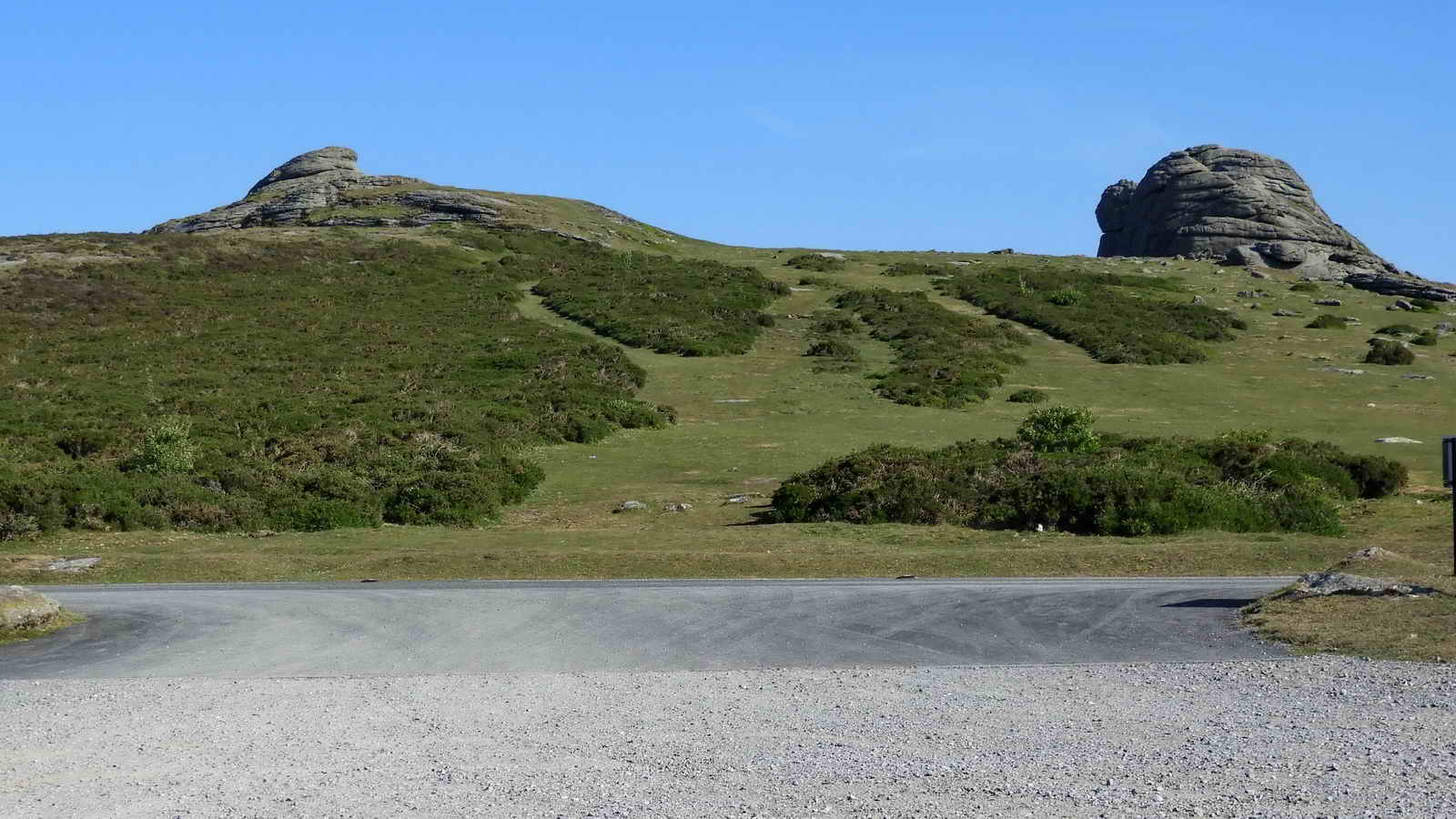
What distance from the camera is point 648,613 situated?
16.7 meters

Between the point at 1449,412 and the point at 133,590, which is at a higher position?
the point at 1449,412

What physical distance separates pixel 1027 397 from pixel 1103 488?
67.1ft

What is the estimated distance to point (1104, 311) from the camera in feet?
217

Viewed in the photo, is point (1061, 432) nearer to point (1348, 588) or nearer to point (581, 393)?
point (581, 393)

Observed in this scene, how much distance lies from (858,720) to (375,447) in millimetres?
26852

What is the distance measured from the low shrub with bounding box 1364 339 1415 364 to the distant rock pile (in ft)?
175

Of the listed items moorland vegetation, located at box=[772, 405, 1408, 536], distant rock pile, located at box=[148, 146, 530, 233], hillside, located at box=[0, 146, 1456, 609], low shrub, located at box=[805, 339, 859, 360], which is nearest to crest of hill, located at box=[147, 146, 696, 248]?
distant rock pile, located at box=[148, 146, 530, 233]

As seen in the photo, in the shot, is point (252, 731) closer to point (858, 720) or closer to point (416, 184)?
point (858, 720)

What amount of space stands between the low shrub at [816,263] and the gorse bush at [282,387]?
17136 millimetres

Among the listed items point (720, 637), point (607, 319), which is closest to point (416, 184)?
point (607, 319)

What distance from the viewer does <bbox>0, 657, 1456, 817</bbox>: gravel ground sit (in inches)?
307

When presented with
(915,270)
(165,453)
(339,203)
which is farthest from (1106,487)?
(339,203)

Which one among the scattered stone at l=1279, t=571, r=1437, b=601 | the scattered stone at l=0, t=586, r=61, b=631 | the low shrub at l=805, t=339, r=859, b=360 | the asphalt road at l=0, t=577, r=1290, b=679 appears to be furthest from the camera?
the low shrub at l=805, t=339, r=859, b=360

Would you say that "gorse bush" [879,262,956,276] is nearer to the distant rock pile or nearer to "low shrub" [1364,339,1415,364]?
the distant rock pile
